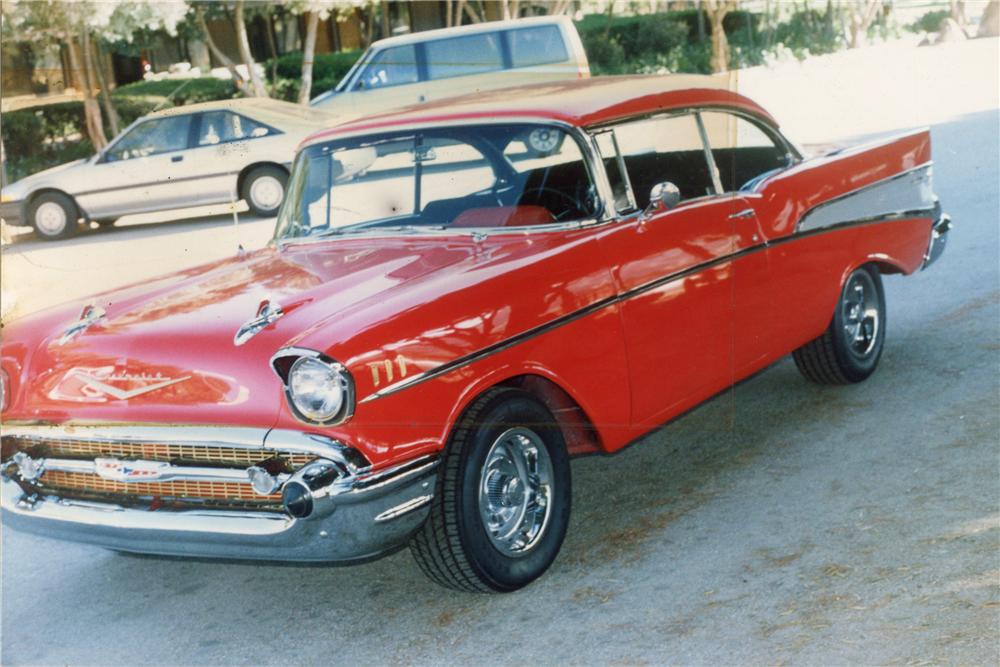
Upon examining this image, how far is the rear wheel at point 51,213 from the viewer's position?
2729mm

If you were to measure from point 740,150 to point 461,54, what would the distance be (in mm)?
1509

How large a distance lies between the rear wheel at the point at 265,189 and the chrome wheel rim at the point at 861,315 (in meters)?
2.42

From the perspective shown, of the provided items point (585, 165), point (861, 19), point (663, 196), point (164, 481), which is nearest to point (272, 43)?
point (164, 481)

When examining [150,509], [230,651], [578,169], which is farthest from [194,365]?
[578,169]

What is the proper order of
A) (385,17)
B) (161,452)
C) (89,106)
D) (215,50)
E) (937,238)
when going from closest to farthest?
(89,106), (215,50), (161,452), (385,17), (937,238)

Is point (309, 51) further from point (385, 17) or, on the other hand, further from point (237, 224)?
point (237, 224)

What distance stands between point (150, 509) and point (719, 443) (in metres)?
2.32

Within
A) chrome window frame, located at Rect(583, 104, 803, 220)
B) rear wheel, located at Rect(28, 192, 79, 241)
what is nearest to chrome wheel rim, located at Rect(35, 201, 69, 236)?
rear wheel, located at Rect(28, 192, 79, 241)

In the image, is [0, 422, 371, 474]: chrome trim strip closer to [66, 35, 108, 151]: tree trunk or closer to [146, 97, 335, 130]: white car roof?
[146, 97, 335, 130]: white car roof

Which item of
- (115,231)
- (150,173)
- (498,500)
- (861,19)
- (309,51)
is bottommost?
(498,500)

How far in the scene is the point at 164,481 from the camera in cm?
351

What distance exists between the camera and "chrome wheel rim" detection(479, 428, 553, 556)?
3691 mm

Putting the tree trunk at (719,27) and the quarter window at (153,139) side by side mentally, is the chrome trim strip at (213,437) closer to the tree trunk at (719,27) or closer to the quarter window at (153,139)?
the quarter window at (153,139)

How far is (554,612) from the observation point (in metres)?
3.61
